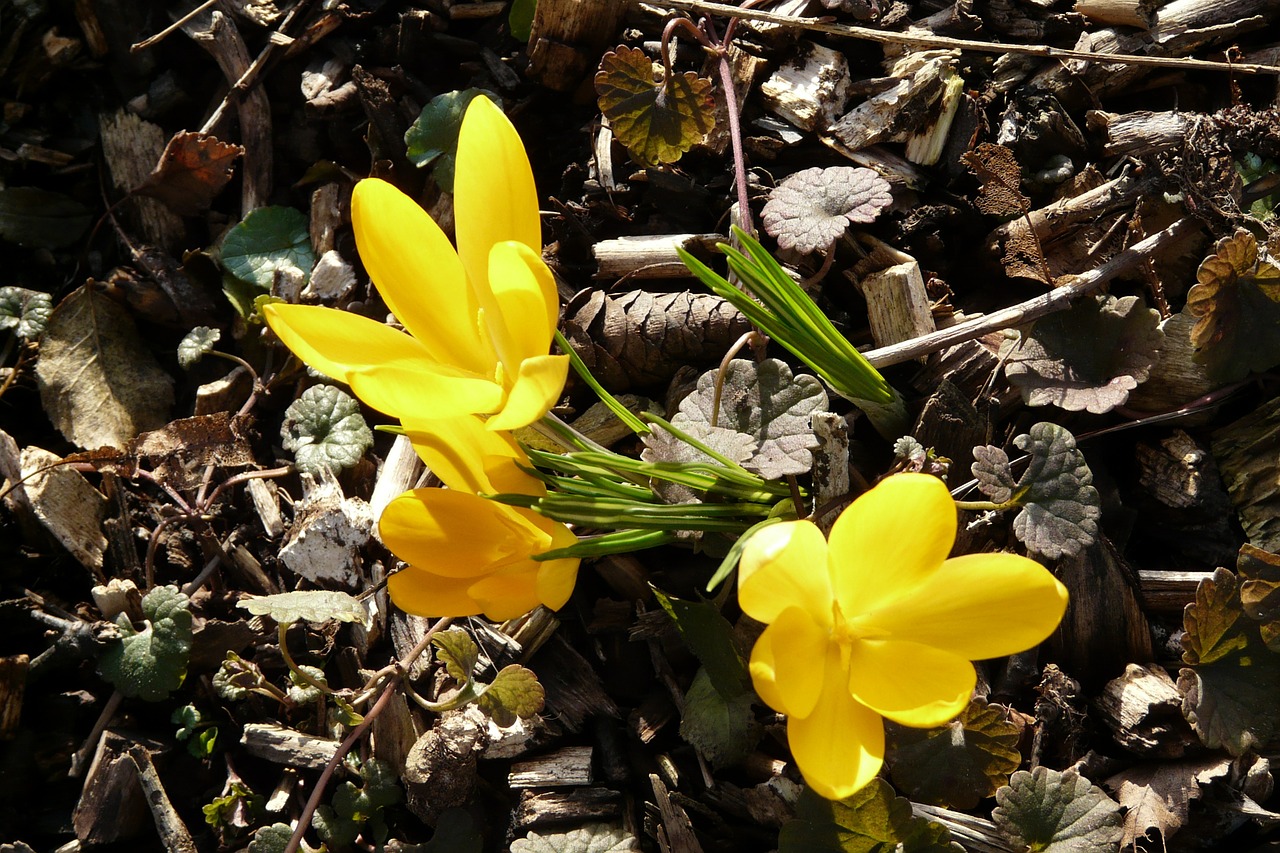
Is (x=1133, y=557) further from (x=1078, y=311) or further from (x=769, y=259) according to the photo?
(x=769, y=259)

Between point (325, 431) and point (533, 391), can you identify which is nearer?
point (533, 391)

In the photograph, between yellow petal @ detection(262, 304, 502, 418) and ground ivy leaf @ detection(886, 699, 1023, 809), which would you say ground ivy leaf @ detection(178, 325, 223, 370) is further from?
ground ivy leaf @ detection(886, 699, 1023, 809)

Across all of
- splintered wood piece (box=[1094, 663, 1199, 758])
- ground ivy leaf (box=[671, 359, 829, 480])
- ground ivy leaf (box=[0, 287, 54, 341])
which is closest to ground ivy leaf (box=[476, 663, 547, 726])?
ground ivy leaf (box=[671, 359, 829, 480])

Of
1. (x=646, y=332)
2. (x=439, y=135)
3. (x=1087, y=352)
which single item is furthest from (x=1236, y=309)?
(x=439, y=135)

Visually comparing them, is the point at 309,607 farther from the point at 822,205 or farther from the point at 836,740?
the point at 822,205

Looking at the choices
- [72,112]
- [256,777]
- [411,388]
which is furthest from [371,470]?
[72,112]

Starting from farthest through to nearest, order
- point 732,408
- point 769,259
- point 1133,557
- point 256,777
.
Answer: point 256,777 → point 1133,557 → point 732,408 → point 769,259

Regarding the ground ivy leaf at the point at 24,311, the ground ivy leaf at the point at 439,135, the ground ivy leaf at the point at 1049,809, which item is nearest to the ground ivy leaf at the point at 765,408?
the ground ivy leaf at the point at 1049,809
